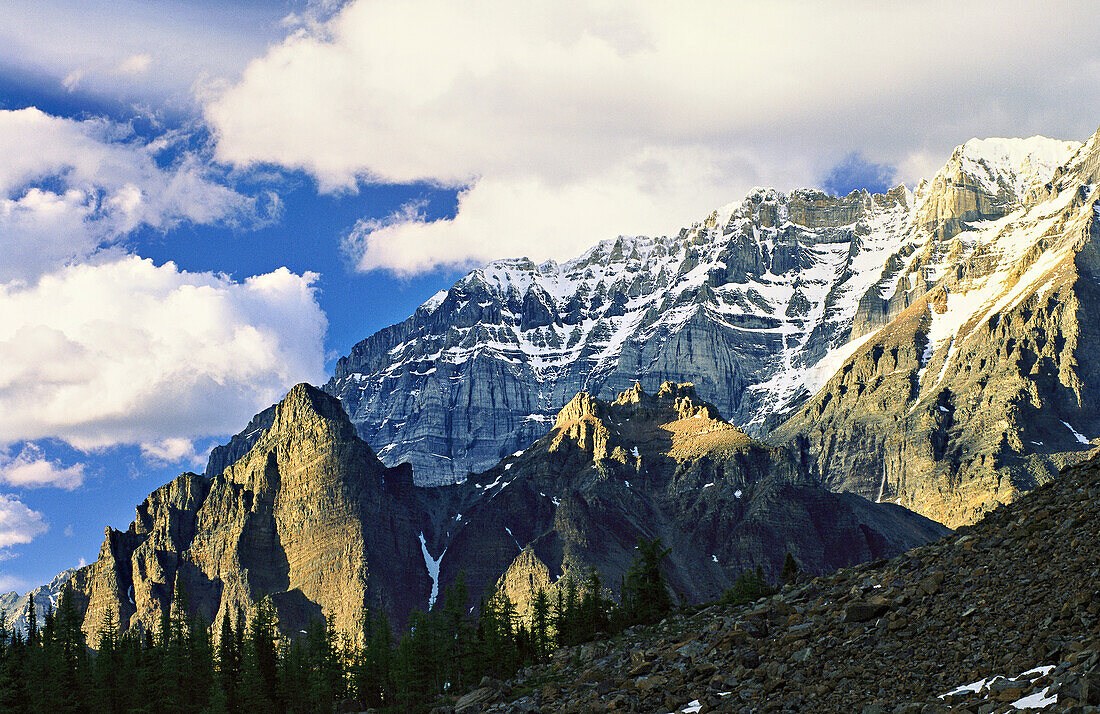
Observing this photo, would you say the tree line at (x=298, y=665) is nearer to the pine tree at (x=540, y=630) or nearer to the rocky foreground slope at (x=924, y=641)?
the pine tree at (x=540, y=630)

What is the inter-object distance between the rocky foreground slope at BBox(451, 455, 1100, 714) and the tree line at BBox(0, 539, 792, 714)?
43.2 metres

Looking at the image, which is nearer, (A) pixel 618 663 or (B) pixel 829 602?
(B) pixel 829 602

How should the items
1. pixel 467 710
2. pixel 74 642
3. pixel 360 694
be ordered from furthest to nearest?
pixel 74 642, pixel 360 694, pixel 467 710

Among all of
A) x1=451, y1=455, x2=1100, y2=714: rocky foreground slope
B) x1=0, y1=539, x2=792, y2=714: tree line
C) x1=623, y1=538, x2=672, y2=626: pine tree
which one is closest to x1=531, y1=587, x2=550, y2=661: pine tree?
x1=0, y1=539, x2=792, y2=714: tree line

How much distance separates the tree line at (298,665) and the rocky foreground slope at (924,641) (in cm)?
4318

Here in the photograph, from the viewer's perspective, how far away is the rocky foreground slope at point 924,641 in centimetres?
4688

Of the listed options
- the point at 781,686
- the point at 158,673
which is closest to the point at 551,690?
the point at 781,686

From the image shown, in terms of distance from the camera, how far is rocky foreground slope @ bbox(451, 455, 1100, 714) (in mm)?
46875

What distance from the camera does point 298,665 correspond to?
143250 millimetres

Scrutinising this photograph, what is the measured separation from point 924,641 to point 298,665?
10414cm

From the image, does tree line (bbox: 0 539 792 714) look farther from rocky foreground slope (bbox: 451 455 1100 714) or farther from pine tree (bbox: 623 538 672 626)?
rocky foreground slope (bbox: 451 455 1100 714)

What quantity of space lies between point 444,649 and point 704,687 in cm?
8013

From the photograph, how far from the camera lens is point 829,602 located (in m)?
66.6

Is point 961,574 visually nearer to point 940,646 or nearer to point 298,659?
point 940,646
